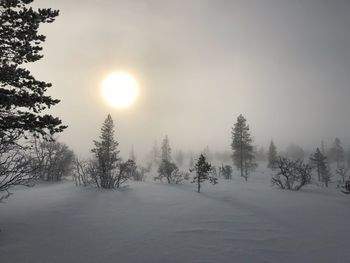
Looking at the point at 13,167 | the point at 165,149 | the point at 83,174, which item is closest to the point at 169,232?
the point at 13,167

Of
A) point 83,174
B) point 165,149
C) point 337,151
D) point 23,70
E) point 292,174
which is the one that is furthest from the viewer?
point 337,151

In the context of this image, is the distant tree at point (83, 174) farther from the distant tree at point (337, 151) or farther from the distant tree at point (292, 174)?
the distant tree at point (337, 151)

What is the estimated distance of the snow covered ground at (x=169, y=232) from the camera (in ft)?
27.0

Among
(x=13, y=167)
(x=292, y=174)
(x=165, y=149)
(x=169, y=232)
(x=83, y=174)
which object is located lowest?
(x=169, y=232)

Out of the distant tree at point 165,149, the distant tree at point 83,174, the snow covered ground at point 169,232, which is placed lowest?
the snow covered ground at point 169,232

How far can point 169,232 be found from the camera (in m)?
10.3

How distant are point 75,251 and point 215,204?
960cm

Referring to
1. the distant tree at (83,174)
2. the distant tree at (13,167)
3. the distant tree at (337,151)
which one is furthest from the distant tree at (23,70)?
the distant tree at (337,151)

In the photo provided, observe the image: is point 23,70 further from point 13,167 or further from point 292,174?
point 292,174

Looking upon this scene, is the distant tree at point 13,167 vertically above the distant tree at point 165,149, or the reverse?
the distant tree at point 165,149

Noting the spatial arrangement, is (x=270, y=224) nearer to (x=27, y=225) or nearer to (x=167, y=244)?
(x=167, y=244)

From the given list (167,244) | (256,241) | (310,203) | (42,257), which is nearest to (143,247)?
(167,244)

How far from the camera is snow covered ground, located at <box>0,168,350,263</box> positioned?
27.0ft

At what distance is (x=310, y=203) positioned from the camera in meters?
17.0
